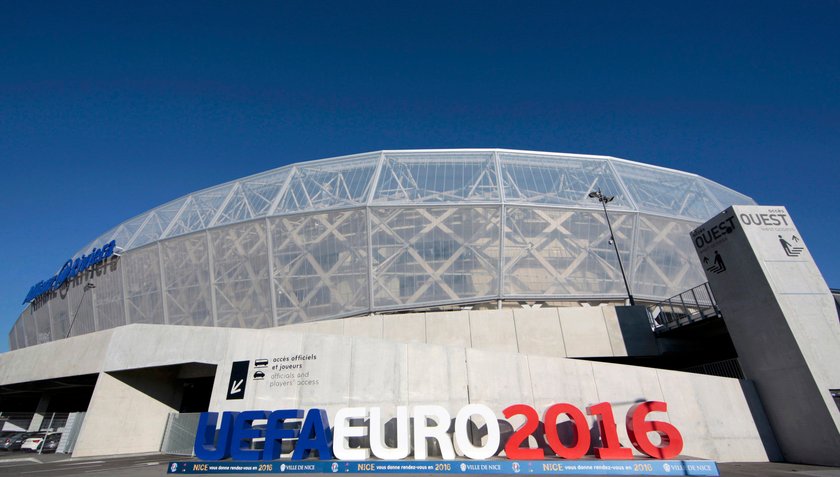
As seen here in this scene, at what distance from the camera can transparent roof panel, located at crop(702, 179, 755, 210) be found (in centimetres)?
3303

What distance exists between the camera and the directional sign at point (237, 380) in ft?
→ 53.0

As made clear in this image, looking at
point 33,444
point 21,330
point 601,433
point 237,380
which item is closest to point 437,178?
point 237,380

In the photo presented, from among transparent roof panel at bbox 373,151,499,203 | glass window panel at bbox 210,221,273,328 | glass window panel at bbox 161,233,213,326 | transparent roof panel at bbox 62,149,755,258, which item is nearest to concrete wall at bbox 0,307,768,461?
glass window panel at bbox 210,221,273,328

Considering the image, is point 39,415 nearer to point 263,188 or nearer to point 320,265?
point 263,188

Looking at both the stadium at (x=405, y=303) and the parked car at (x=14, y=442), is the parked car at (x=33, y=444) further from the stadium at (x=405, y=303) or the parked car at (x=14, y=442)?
the parked car at (x=14, y=442)

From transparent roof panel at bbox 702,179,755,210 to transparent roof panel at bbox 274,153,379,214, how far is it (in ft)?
92.1

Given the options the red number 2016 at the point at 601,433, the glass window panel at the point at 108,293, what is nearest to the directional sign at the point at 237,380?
the red number 2016 at the point at 601,433

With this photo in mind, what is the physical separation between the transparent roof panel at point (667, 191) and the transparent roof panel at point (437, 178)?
428 inches

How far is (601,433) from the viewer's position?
41.7 ft

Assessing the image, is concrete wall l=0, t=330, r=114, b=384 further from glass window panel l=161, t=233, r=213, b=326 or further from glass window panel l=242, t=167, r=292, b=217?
glass window panel l=242, t=167, r=292, b=217

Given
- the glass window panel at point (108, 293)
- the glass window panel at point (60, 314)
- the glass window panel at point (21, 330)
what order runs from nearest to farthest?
the glass window panel at point (108, 293)
the glass window panel at point (60, 314)
the glass window panel at point (21, 330)

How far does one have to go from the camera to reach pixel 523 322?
21.5m

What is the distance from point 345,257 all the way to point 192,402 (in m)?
13.3

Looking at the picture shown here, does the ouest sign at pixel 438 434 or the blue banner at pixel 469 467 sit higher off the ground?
the ouest sign at pixel 438 434
